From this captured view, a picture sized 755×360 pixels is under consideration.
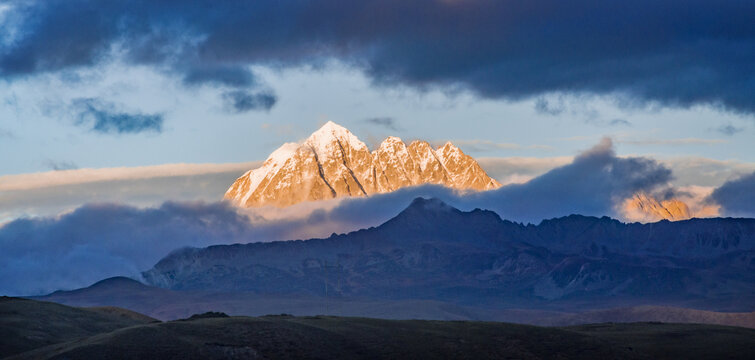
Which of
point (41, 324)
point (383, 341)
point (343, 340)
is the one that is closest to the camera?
point (343, 340)

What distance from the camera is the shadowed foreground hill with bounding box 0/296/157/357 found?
150250 millimetres

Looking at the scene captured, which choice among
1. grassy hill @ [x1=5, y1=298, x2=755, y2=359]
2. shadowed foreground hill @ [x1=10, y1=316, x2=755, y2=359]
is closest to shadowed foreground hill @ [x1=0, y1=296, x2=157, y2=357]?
grassy hill @ [x1=5, y1=298, x2=755, y2=359]

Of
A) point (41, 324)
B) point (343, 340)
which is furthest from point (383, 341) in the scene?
point (41, 324)

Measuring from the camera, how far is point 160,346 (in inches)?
4793

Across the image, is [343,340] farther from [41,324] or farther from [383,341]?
[41,324]

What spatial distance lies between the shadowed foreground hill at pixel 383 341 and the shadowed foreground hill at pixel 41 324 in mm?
26157

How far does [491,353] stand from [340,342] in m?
19.6

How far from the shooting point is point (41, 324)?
6491 inches

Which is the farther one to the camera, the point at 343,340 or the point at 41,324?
the point at 41,324

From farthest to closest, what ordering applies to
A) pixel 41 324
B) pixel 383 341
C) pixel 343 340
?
1. pixel 41 324
2. pixel 383 341
3. pixel 343 340

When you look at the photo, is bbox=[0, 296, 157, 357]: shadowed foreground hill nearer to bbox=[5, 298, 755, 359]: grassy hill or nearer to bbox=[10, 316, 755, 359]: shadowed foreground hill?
bbox=[5, 298, 755, 359]: grassy hill

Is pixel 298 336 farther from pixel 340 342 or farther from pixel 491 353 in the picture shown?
pixel 491 353

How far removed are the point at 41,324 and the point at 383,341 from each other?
5821cm

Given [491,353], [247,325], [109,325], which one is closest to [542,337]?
[491,353]
